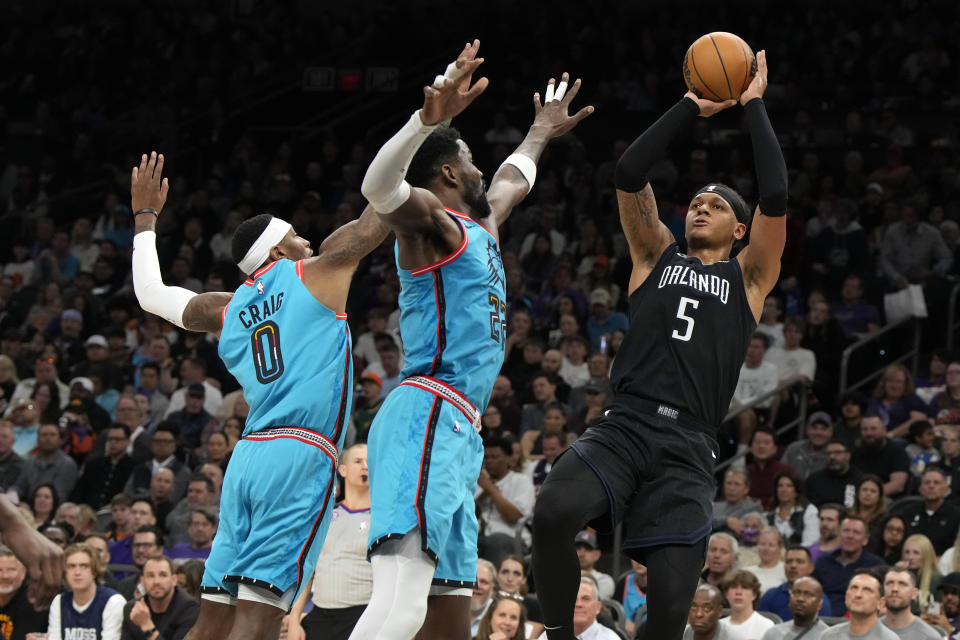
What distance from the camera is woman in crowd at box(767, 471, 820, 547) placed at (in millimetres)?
11555

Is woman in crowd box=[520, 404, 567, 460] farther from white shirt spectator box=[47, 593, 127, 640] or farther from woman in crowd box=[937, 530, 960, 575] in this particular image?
white shirt spectator box=[47, 593, 127, 640]

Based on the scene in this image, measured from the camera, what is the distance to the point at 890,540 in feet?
35.3

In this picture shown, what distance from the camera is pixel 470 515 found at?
5598 mm

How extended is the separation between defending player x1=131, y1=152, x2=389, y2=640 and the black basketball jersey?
1170 mm

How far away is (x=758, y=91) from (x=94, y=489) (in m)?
10.0

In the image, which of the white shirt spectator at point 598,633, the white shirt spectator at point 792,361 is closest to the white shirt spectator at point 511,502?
the white shirt spectator at point 598,633

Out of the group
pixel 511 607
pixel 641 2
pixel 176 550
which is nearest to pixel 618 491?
pixel 511 607

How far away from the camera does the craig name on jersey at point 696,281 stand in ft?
19.5

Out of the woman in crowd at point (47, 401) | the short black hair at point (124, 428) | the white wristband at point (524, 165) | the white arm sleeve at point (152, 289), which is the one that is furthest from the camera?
the woman in crowd at point (47, 401)

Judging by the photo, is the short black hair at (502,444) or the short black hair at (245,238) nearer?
the short black hair at (245,238)

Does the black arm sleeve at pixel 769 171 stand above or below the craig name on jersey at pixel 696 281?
above

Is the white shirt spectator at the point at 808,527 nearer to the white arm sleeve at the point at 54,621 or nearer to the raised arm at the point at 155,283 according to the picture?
the white arm sleeve at the point at 54,621

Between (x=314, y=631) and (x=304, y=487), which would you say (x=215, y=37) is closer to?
(x=314, y=631)

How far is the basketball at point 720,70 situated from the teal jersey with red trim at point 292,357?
6.24 ft
